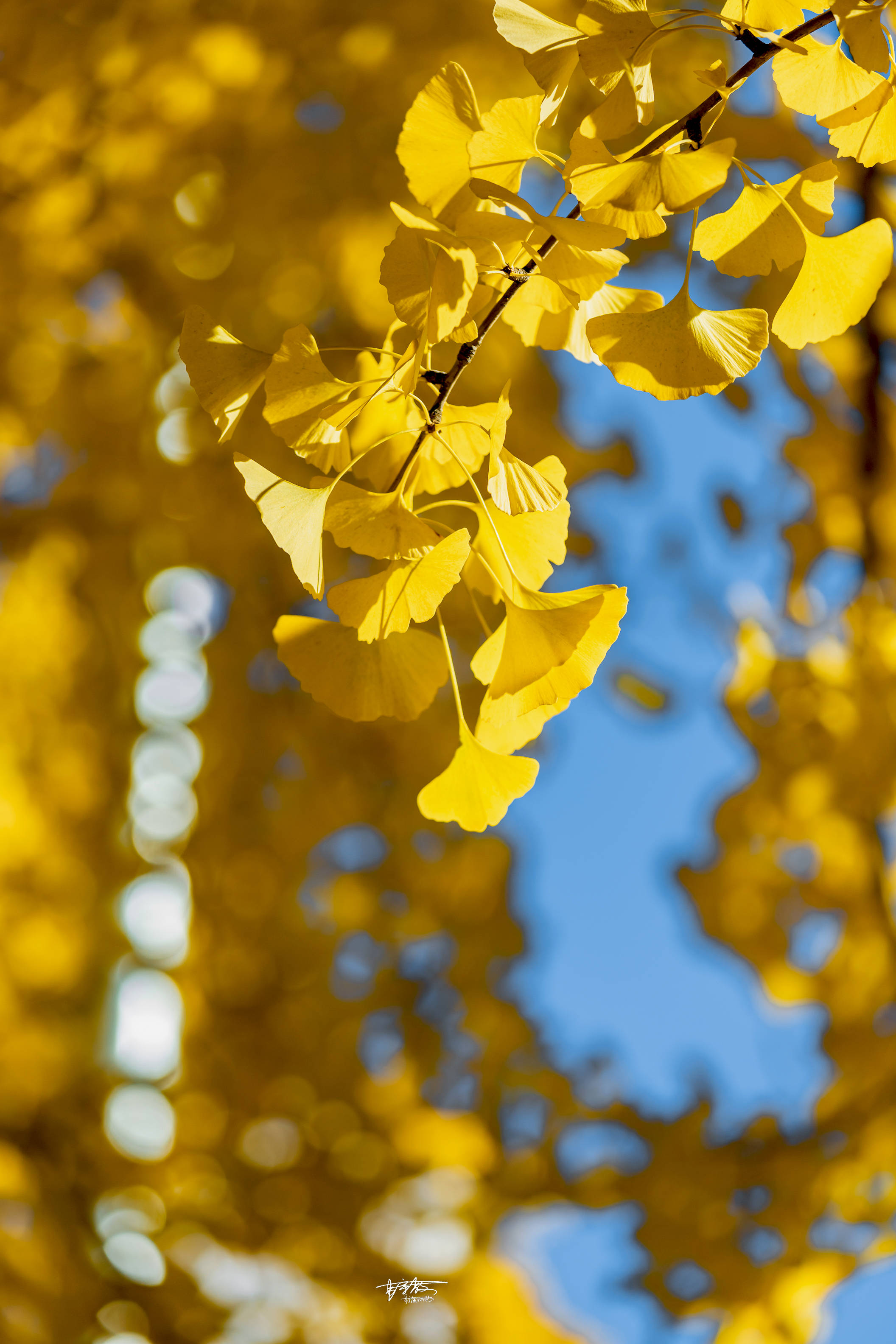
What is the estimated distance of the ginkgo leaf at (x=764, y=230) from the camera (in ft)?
0.54

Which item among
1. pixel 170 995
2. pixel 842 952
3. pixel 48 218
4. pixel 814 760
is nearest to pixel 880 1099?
pixel 842 952

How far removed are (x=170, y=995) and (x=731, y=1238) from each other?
0.39 metres

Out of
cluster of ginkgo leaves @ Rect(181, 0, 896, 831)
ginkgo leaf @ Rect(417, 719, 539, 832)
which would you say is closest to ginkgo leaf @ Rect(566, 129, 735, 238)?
cluster of ginkgo leaves @ Rect(181, 0, 896, 831)

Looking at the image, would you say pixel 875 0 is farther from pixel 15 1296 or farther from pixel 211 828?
pixel 15 1296

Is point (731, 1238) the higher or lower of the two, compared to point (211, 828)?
lower

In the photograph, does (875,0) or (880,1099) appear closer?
(875,0)

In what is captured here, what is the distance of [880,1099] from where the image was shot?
52 centimetres

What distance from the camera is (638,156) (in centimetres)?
16

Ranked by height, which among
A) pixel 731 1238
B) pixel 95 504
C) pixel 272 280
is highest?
pixel 272 280

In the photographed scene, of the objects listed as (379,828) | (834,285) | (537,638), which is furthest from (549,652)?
(379,828)

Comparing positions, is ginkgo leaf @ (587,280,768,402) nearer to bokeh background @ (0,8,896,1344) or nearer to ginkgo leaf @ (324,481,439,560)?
ginkgo leaf @ (324,481,439,560)

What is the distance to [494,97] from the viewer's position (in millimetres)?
479

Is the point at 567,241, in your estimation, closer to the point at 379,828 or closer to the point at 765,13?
the point at 765,13

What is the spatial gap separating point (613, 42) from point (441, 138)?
0.12 feet
